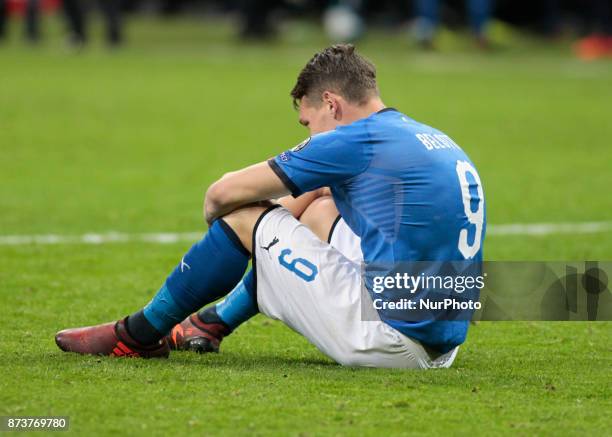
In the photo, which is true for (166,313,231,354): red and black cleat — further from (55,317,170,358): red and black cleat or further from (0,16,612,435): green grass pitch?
(55,317,170,358): red and black cleat

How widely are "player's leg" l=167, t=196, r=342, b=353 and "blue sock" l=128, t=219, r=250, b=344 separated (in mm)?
313

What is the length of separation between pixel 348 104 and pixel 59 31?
990 inches

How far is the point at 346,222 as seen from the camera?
516cm

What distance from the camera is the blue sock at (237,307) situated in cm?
544

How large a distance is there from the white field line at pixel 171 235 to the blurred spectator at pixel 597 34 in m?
16.8

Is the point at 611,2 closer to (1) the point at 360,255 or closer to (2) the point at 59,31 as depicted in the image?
(2) the point at 59,31

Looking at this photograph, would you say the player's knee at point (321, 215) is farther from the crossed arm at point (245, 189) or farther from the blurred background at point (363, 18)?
the blurred background at point (363, 18)

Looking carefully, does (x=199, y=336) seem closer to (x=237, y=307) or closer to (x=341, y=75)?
(x=237, y=307)

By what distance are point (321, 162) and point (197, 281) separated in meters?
0.66

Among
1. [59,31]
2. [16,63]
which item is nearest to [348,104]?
[16,63]

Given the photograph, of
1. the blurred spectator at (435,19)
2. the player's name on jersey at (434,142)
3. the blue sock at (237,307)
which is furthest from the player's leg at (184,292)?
the blurred spectator at (435,19)

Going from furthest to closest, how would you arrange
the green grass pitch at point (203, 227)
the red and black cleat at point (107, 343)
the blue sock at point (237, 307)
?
the blue sock at point (237, 307) → the red and black cleat at point (107, 343) → the green grass pitch at point (203, 227)

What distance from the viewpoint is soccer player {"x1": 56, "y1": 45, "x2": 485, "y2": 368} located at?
493 cm

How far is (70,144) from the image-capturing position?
13.0 m
